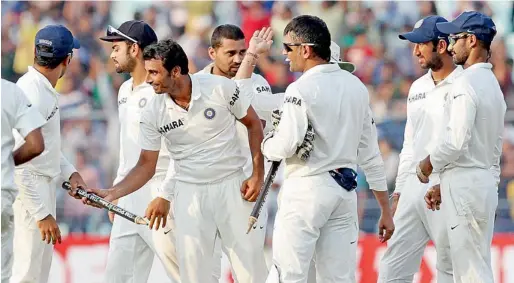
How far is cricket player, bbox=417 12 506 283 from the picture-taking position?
22.7ft

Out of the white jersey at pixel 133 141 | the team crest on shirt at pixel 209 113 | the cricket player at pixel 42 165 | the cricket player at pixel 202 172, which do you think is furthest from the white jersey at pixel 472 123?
the cricket player at pixel 42 165

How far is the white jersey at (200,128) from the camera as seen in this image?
7.09 metres

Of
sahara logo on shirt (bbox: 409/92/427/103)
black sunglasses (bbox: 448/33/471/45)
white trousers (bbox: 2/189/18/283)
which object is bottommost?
white trousers (bbox: 2/189/18/283)

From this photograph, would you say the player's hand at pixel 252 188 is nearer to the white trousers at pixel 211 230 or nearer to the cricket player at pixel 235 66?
the white trousers at pixel 211 230

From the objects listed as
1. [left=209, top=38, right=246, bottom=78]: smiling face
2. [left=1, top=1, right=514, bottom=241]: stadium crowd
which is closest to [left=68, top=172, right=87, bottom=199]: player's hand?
[left=209, top=38, right=246, bottom=78]: smiling face

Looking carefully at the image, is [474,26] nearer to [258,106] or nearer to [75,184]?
[258,106]

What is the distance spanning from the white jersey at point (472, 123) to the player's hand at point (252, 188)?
1113 millimetres

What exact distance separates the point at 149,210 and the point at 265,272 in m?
0.85

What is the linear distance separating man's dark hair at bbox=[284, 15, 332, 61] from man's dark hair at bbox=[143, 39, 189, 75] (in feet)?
2.58

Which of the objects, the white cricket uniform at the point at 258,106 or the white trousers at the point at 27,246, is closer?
the white trousers at the point at 27,246

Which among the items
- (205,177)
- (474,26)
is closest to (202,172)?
(205,177)

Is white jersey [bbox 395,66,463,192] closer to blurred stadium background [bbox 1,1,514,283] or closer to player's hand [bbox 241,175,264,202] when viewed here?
player's hand [bbox 241,175,264,202]

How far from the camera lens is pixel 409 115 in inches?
319

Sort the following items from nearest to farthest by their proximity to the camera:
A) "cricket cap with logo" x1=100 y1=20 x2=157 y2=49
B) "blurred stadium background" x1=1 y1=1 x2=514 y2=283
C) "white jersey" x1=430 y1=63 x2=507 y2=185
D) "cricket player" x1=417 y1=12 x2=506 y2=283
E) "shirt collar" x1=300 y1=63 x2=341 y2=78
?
1. "shirt collar" x1=300 y1=63 x2=341 y2=78
2. "white jersey" x1=430 y1=63 x2=507 y2=185
3. "cricket player" x1=417 y1=12 x2=506 y2=283
4. "cricket cap with logo" x1=100 y1=20 x2=157 y2=49
5. "blurred stadium background" x1=1 y1=1 x2=514 y2=283
